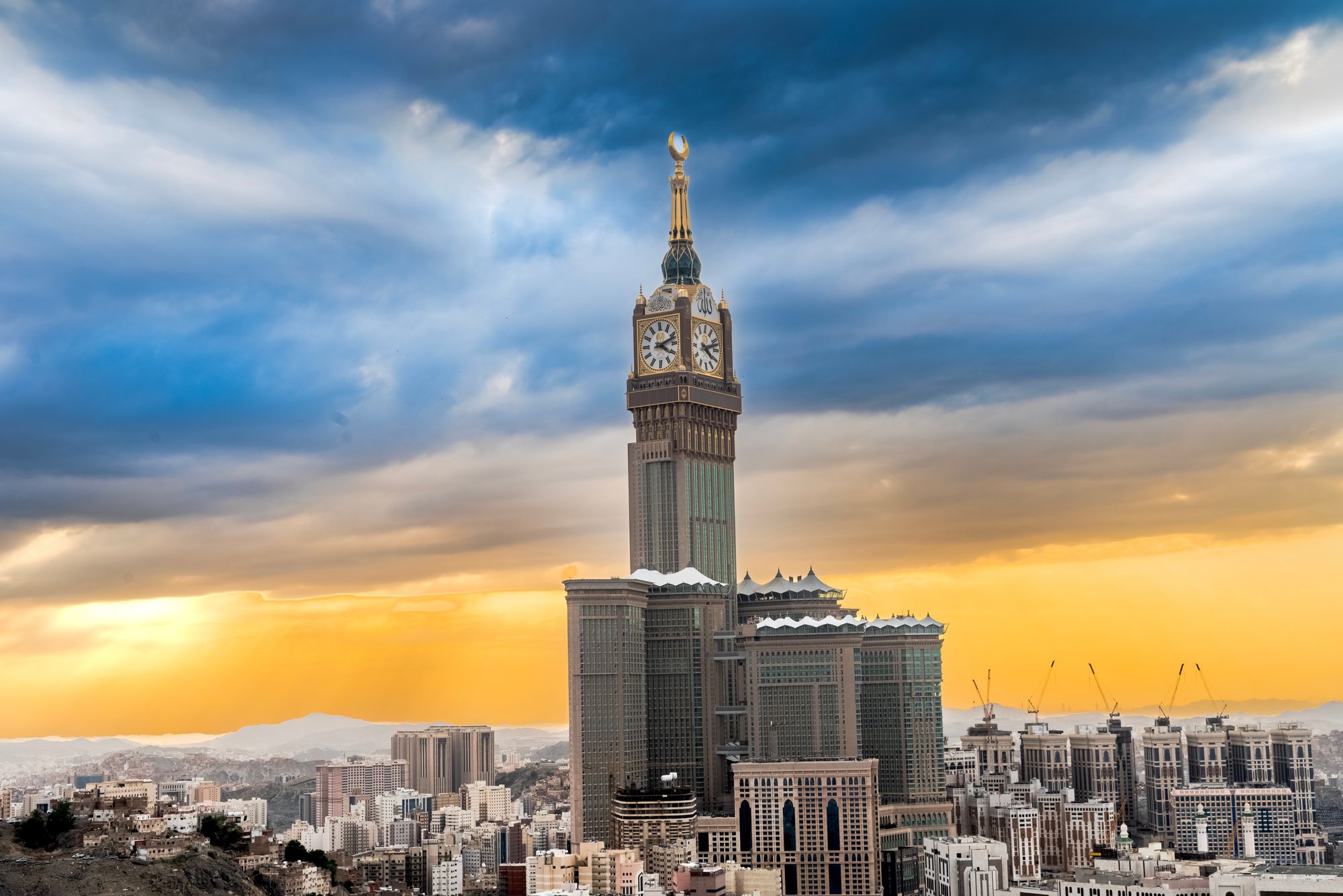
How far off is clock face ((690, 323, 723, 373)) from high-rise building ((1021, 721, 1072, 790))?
53411mm

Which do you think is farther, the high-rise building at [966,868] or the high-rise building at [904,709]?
the high-rise building at [904,709]

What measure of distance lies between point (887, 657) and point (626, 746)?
2046 cm

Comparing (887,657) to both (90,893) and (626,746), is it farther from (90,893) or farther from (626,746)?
(90,893)

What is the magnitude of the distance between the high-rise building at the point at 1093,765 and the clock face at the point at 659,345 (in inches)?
2315

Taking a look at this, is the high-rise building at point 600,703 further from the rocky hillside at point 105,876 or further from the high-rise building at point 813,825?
the rocky hillside at point 105,876

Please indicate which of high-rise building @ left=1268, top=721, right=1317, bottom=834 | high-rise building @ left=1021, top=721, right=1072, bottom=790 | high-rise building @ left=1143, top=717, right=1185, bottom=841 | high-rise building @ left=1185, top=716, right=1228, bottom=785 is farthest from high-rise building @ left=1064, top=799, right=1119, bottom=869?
high-rise building @ left=1185, top=716, right=1228, bottom=785

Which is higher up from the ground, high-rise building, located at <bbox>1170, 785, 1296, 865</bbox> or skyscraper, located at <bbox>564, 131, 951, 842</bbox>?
skyscraper, located at <bbox>564, 131, 951, 842</bbox>

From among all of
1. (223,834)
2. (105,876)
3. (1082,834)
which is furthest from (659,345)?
(105,876)

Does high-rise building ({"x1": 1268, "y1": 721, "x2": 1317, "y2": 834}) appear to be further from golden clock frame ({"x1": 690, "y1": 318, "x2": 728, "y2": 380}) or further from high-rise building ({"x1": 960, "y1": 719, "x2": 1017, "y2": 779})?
golden clock frame ({"x1": 690, "y1": 318, "x2": 728, "y2": 380})

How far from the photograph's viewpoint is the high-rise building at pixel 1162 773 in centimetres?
15212

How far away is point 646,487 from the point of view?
128 metres

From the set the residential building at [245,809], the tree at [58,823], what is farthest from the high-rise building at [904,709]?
the residential building at [245,809]

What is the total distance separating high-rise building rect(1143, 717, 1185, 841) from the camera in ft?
A: 499

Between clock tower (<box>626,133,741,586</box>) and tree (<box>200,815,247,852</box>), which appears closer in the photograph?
tree (<box>200,815,247,852</box>)
